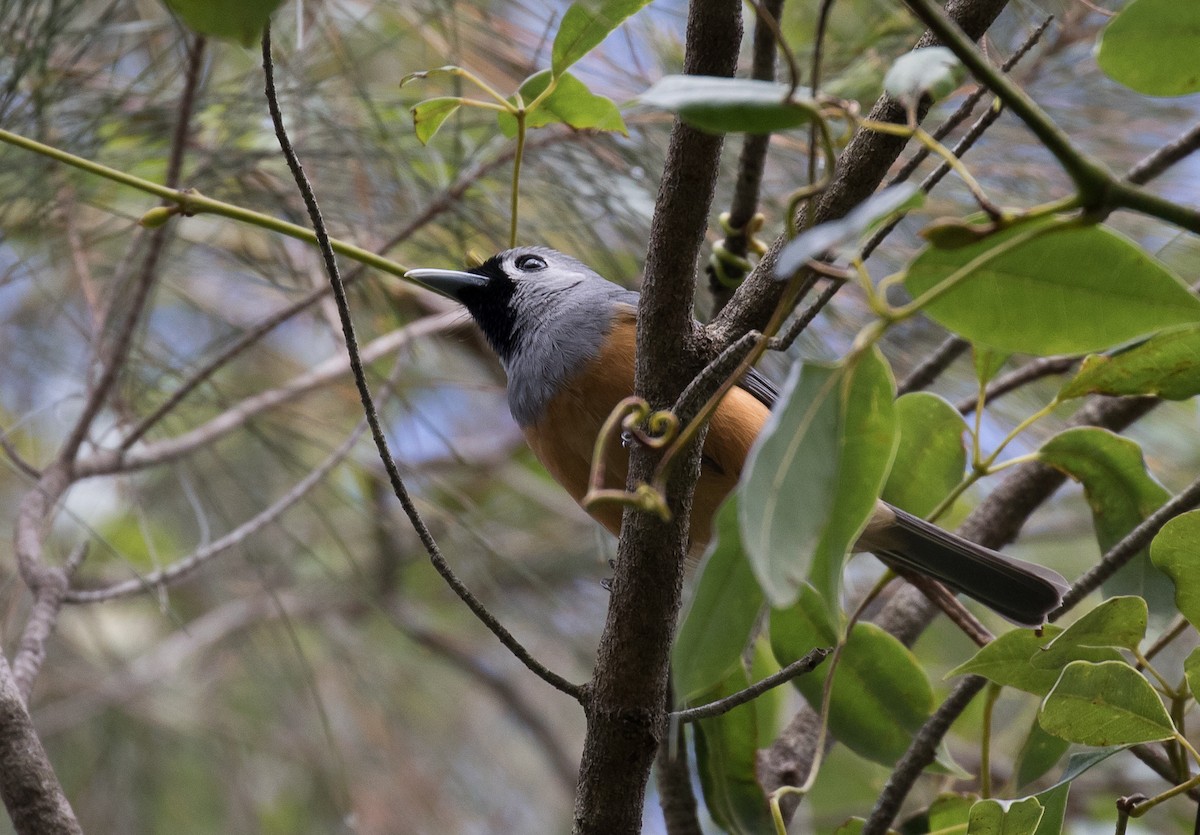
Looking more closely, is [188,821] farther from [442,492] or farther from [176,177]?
[176,177]

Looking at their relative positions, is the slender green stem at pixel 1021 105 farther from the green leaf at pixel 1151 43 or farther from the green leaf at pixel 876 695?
the green leaf at pixel 876 695

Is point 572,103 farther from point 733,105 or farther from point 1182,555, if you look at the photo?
point 1182,555

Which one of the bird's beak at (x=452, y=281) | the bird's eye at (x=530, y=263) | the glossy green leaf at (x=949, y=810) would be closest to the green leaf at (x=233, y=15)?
the bird's beak at (x=452, y=281)

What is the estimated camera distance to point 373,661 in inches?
189

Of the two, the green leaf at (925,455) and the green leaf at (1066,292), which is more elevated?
the green leaf at (925,455)

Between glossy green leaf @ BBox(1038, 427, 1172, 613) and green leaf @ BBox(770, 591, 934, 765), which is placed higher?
glossy green leaf @ BBox(1038, 427, 1172, 613)

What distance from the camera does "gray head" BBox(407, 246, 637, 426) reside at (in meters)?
2.60

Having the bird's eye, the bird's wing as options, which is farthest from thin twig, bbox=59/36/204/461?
the bird's wing

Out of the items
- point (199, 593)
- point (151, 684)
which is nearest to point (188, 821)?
point (151, 684)

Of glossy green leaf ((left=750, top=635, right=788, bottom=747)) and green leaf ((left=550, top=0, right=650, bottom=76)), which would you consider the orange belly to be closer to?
glossy green leaf ((left=750, top=635, right=788, bottom=747))

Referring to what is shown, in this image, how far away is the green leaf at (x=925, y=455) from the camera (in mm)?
2000

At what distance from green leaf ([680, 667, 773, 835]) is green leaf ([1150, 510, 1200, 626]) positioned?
2.55 ft

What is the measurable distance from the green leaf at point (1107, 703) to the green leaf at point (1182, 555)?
18 cm

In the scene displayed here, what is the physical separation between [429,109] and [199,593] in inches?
148
